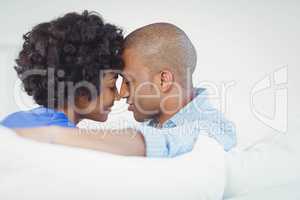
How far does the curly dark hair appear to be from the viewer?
891 millimetres

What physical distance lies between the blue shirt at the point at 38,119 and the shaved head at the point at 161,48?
0.23 m

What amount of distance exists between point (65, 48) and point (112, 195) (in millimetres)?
355

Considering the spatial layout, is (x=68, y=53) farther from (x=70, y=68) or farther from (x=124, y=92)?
(x=124, y=92)

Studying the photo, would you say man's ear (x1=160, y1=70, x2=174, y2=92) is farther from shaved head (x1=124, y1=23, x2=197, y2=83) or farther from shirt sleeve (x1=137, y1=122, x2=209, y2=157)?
shirt sleeve (x1=137, y1=122, x2=209, y2=157)

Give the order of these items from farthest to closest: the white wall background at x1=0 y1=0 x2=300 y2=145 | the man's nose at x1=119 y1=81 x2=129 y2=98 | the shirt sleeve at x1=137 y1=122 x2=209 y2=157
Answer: the white wall background at x1=0 y1=0 x2=300 y2=145 < the man's nose at x1=119 y1=81 x2=129 y2=98 < the shirt sleeve at x1=137 y1=122 x2=209 y2=157

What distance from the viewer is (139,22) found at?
4.57 feet

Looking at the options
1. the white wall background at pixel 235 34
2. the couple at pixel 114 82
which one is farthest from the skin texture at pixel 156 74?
the white wall background at pixel 235 34

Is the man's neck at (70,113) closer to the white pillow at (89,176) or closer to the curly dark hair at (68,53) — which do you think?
the curly dark hair at (68,53)

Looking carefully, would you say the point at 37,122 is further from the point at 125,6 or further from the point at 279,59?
the point at 279,59

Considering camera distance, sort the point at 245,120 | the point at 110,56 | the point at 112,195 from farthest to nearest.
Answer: the point at 245,120, the point at 110,56, the point at 112,195

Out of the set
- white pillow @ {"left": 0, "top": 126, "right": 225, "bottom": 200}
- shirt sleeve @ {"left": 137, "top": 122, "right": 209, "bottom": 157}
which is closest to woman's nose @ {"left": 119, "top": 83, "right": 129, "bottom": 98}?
shirt sleeve @ {"left": 137, "top": 122, "right": 209, "bottom": 157}

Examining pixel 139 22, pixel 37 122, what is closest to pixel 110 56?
pixel 37 122

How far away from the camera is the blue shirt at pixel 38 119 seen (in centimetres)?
83

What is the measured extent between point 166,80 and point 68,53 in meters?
0.23
